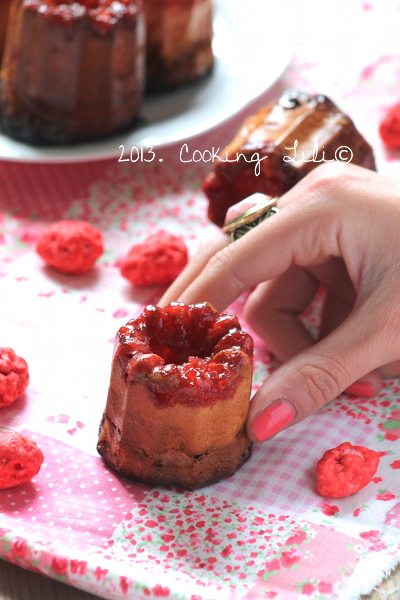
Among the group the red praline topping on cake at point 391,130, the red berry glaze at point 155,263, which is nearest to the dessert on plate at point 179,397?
the red berry glaze at point 155,263

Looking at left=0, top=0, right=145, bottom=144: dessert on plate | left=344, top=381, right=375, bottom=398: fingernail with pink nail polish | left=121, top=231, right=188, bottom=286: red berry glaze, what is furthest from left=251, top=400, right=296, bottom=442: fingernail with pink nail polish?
left=0, top=0, right=145, bottom=144: dessert on plate

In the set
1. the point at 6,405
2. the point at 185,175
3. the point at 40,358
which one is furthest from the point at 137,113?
the point at 6,405

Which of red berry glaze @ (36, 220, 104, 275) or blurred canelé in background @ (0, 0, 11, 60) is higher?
blurred canelé in background @ (0, 0, 11, 60)

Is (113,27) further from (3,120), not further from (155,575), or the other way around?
(155,575)

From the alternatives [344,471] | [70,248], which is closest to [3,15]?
[70,248]

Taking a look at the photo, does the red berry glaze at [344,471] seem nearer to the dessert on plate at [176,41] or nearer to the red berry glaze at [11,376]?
the red berry glaze at [11,376]

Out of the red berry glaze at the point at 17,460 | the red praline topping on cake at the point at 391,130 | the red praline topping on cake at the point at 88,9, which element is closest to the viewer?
the red berry glaze at the point at 17,460

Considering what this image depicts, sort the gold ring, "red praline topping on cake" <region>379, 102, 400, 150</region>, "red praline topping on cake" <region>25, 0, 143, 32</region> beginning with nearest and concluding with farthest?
1. the gold ring
2. "red praline topping on cake" <region>25, 0, 143, 32</region>
3. "red praline topping on cake" <region>379, 102, 400, 150</region>

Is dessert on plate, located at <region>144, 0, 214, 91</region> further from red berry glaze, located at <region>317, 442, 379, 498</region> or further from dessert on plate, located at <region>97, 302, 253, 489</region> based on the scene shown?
red berry glaze, located at <region>317, 442, 379, 498</region>

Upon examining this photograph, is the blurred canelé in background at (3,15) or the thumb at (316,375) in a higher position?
the blurred canelé in background at (3,15)
